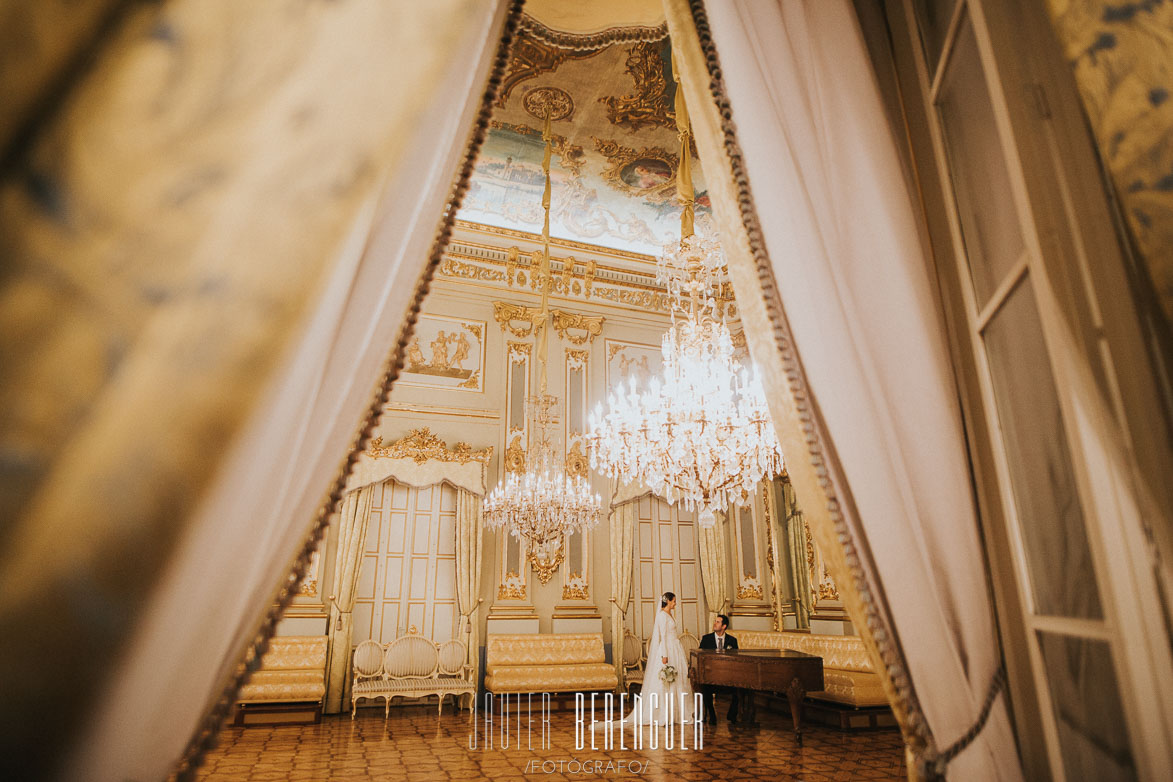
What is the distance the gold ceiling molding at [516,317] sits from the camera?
337 inches

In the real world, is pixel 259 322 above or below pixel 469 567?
above

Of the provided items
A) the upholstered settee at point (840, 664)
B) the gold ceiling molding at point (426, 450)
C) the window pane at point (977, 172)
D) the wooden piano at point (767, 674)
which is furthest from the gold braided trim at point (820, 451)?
the gold ceiling molding at point (426, 450)

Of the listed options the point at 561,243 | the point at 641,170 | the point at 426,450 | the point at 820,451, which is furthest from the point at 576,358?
the point at 820,451

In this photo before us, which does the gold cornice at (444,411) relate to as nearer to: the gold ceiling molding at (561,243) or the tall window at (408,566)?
the tall window at (408,566)

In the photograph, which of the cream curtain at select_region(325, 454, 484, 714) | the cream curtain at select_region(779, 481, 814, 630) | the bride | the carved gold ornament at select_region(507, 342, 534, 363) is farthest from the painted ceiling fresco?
the bride

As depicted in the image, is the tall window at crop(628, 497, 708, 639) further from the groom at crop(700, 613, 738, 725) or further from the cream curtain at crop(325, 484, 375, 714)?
the cream curtain at crop(325, 484, 375, 714)

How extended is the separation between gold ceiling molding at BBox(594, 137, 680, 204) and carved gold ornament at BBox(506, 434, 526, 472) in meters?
3.41

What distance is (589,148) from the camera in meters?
6.81

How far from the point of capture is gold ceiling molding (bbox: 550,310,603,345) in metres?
8.81

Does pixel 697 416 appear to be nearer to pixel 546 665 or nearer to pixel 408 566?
→ pixel 546 665

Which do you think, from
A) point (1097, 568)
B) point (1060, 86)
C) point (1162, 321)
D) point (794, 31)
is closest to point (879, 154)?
point (794, 31)

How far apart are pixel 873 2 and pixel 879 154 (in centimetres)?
67

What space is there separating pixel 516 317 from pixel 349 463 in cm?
740

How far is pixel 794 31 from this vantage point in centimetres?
191
